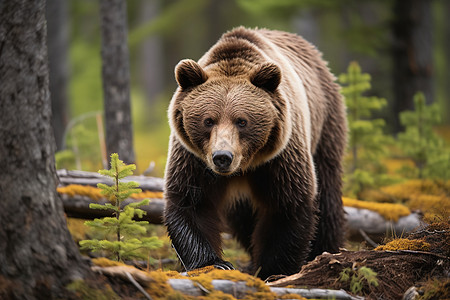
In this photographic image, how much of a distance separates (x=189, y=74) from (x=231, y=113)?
21.7 inches

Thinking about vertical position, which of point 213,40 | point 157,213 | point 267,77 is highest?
point 213,40

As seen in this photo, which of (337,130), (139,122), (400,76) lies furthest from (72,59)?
(337,130)

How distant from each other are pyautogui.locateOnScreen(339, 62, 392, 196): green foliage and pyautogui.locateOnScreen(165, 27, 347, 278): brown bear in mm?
2605

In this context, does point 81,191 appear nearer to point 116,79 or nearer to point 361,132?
point 116,79

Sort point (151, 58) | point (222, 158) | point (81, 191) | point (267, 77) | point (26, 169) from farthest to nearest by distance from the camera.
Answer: point (151, 58)
point (81, 191)
point (267, 77)
point (222, 158)
point (26, 169)

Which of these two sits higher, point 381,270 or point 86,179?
point 86,179

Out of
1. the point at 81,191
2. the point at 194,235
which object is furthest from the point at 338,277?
the point at 81,191

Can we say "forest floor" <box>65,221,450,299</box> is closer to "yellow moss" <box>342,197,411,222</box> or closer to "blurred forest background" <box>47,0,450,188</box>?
"yellow moss" <box>342,197,411,222</box>

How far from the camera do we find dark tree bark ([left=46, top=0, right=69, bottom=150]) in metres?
10.8

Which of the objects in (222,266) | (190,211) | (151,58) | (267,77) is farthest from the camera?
(151,58)

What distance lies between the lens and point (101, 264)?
3113 millimetres

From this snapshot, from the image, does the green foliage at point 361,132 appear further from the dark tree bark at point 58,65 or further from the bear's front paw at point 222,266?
the dark tree bark at point 58,65

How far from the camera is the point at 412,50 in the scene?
11.5 meters

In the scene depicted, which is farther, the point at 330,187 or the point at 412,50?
the point at 412,50
